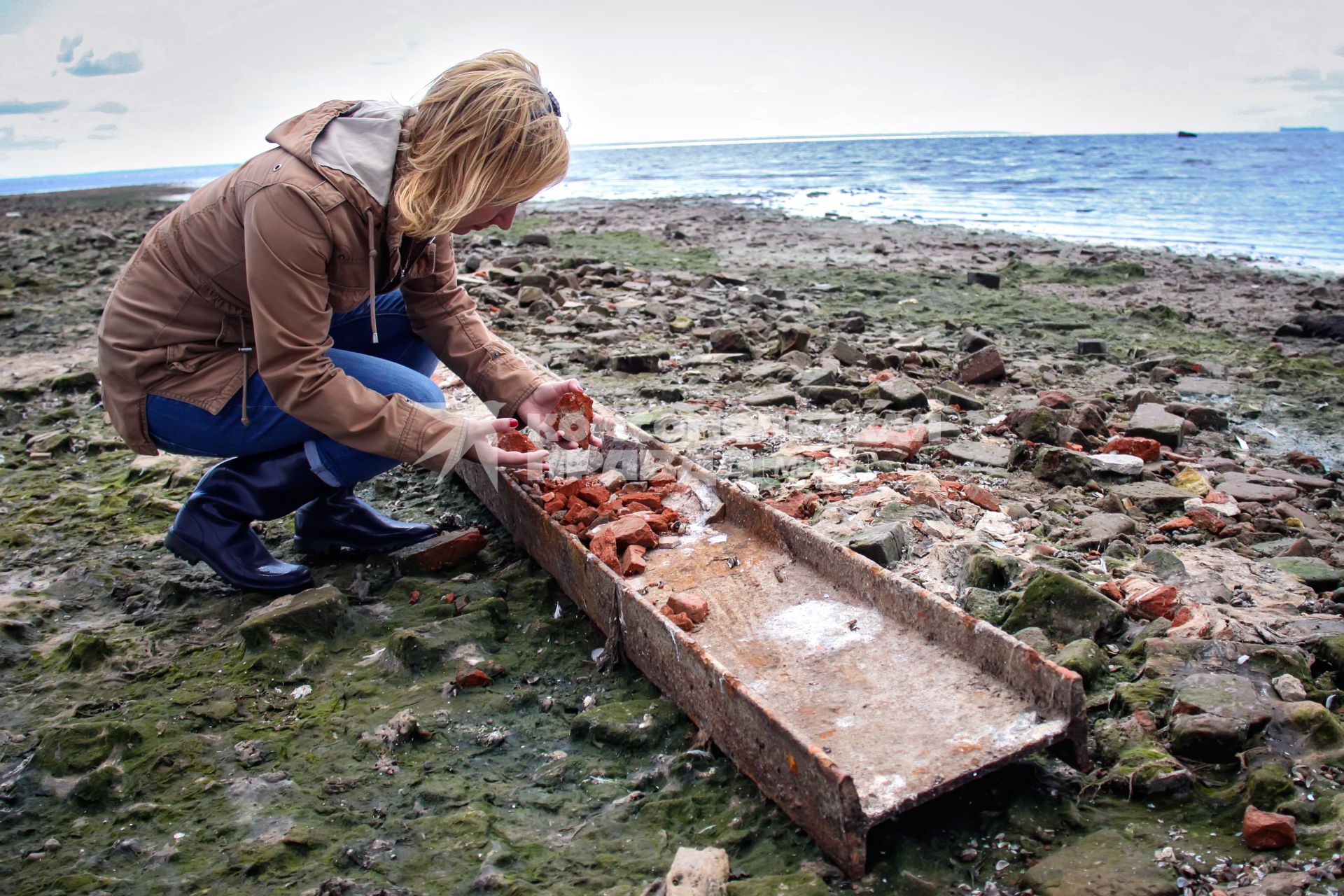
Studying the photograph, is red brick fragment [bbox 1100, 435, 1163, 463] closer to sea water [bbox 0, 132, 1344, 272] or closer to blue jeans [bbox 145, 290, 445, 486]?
blue jeans [bbox 145, 290, 445, 486]

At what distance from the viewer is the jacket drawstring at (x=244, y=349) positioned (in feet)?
9.03

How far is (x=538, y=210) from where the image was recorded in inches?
846

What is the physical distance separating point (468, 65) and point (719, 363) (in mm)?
3744

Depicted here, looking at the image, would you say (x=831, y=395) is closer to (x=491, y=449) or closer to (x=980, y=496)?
(x=980, y=496)

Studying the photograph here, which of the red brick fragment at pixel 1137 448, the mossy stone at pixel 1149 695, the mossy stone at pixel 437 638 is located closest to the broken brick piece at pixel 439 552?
the mossy stone at pixel 437 638

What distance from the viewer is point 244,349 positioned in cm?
276

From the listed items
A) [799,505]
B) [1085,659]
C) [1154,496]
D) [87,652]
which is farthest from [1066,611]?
[87,652]

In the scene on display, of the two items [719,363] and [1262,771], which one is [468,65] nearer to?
[1262,771]

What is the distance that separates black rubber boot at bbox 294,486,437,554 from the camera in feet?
11.1

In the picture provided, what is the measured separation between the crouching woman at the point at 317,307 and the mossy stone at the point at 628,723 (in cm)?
78

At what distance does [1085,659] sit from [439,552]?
2130mm

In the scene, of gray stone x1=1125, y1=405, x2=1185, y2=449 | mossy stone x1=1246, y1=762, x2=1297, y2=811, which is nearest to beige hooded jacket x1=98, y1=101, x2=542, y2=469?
mossy stone x1=1246, y1=762, x2=1297, y2=811

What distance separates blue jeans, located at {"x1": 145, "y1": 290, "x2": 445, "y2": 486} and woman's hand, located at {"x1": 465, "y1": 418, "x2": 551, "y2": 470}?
0.31 m

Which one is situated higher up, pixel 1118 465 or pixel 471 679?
pixel 1118 465
